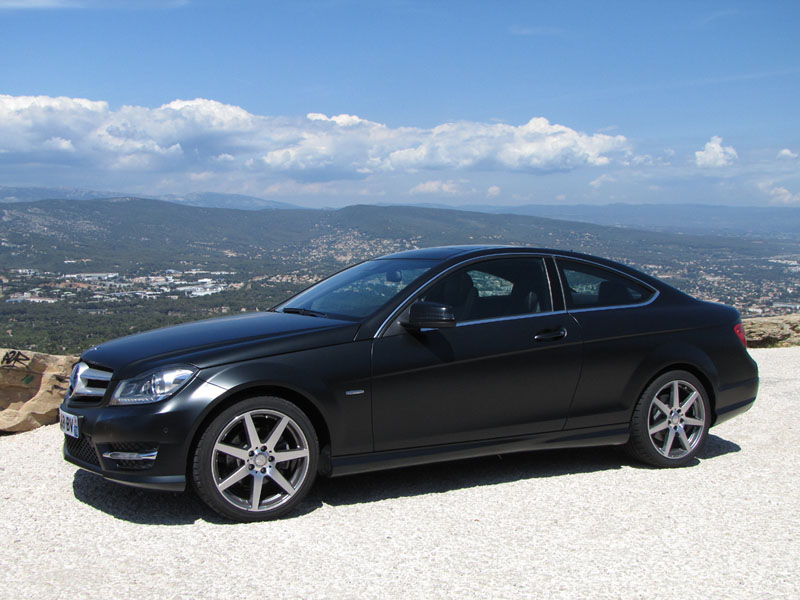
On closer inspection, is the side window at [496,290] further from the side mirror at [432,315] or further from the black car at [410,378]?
the side mirror at [432,315]

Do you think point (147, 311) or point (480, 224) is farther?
point (480, 224)

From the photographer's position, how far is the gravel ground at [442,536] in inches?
129

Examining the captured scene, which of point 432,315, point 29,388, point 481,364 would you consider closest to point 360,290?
point 432,315

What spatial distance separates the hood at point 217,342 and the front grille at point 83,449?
1.41 ft

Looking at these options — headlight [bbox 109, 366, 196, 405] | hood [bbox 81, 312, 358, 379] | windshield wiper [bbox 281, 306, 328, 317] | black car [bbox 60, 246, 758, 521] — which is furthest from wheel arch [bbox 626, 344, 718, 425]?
headlight [bbox 109, 366, 196, 405]

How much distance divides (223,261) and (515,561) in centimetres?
8672

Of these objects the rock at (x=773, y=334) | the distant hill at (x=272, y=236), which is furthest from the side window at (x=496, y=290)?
the distant hill at (x=272, y=236)

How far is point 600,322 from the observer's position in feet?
16.4

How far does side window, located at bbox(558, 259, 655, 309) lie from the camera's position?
199 inches

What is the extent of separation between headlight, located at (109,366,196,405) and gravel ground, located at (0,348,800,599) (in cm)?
74

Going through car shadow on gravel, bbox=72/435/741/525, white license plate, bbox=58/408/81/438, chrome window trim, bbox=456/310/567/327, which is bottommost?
car shadow on gravel, bbox=72/435/741/525

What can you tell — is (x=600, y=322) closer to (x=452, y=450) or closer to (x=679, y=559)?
(x=452, y=450)

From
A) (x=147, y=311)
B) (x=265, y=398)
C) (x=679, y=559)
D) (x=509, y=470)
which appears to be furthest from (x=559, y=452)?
(x=147, y=311)

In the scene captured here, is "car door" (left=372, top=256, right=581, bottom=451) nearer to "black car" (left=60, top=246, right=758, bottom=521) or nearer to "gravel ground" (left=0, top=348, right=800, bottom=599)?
"black car" (left=60, top=246, right=758, bottom=521)
